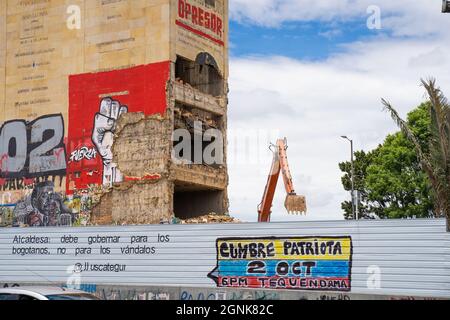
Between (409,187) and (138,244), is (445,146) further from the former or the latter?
(409,187)

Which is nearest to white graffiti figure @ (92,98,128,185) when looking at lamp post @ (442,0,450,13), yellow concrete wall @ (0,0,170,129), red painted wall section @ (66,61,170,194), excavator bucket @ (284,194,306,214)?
red painted wall section @ (66,61,170,194)

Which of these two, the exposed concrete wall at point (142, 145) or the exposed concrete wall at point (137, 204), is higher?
the exposed concrete wall at point (142, 145)

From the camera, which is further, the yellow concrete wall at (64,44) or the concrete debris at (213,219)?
the concrete debris at (213,219)

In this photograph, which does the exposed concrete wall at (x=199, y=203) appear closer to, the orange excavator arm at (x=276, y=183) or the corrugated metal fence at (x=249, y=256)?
the orange excavator arm at (x=276, y=183)

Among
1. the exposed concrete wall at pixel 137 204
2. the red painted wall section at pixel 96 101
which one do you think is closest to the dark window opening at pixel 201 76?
the red painted wall section at pixel 96 101

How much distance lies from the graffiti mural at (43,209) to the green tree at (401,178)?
22721 mm

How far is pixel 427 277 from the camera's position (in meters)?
19.2

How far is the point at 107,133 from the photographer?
154 feet

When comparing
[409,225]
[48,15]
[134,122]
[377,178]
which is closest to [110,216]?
[134,122]

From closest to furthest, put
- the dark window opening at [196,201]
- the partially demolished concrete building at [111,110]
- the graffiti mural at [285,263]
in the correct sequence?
the graffiti mural at [285,263], the partially demolished concrete building at [111,110], the dark window opening at [196,201]

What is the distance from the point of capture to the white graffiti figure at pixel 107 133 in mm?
46125

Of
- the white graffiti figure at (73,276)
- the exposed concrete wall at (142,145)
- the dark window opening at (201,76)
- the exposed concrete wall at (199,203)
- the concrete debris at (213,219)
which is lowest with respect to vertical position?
the white graffiti figure at (73,276)

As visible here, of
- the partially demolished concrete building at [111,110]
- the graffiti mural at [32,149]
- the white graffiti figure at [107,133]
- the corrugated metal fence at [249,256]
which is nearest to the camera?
the corrugated metal fence at [249,256]

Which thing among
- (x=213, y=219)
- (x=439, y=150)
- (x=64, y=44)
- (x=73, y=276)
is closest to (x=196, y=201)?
(x=213, y=219)
